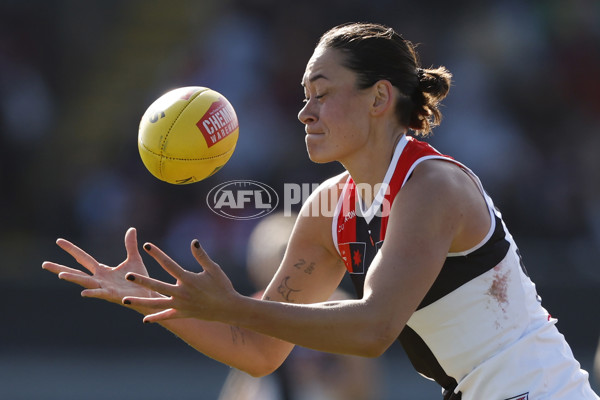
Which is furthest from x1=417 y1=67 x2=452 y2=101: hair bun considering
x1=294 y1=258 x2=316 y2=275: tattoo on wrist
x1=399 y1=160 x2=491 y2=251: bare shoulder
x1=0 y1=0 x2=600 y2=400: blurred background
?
x1=0 y1=0 x2=600 y2=400: blurred background

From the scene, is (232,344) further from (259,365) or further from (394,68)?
(394,68)

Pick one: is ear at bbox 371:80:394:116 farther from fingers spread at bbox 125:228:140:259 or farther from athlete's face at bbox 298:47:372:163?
fingers spread at bbox 125:228:140:259

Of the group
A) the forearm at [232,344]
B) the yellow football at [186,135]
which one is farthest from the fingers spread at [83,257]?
the yellow football at [186,135]

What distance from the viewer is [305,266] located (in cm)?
354

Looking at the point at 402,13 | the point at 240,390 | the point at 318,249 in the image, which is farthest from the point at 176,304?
the point at 402,13

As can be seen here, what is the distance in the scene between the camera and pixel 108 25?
1062 centimetres

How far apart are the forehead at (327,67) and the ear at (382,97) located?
0.39 ft

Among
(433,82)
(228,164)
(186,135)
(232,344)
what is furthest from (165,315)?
(228,164)

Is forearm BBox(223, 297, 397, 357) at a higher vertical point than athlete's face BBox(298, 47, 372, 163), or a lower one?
lower

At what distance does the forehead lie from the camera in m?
3.20

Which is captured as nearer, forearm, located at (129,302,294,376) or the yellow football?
forearm, located at (129,302,294,376)

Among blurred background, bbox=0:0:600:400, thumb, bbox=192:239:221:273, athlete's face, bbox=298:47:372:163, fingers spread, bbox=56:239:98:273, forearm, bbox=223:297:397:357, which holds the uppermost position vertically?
athlete's face, bbox=298:47:372:163

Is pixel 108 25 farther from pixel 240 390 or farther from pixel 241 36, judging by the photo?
pixel 240 390

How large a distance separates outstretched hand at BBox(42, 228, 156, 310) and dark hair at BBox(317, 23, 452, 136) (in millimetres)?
1040
